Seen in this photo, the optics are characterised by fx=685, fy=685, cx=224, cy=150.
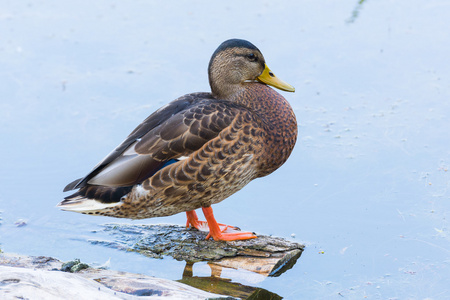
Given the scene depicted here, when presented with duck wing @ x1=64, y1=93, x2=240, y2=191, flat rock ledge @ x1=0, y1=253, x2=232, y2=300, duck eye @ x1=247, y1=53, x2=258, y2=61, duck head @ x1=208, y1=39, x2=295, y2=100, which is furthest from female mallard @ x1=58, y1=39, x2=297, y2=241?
flat rock ledge @ x1=0, y1=253, x2=232, y2=300

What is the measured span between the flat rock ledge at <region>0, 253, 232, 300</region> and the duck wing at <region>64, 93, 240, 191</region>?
2.06 feet

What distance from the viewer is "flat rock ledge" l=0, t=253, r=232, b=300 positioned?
2881 mm

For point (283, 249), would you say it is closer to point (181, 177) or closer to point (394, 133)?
point (181, 177)

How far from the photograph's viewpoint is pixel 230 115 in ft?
14.0

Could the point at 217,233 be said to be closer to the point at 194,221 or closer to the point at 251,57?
the point at 194,221

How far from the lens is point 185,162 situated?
4.17 m

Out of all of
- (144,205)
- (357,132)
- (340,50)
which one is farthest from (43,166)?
(340,50)

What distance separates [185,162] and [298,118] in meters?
1.94

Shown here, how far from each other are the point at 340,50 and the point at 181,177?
3.29 m

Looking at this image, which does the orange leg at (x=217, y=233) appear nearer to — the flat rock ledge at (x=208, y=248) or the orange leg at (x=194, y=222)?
the flat rock ledge at (x=208, y=248)

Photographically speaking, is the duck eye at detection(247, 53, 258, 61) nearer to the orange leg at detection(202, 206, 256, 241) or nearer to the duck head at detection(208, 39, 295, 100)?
the duck head at detection(208, 39, 295, 100)

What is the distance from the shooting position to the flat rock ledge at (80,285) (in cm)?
288

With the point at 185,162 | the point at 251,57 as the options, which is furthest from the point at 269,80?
the point at 185,162

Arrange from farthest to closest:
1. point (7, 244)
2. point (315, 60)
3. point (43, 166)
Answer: point (315, 60)
point (43, 166)
point (7, 244)
